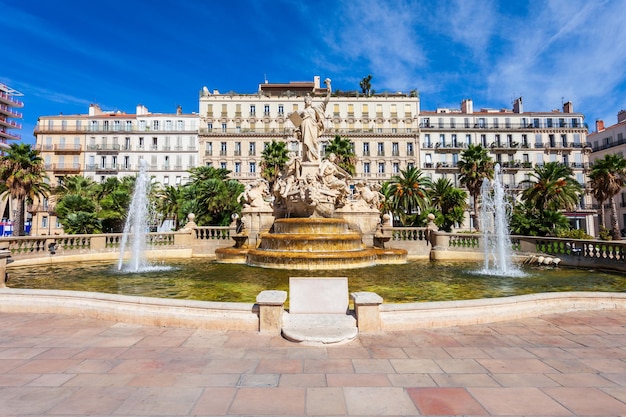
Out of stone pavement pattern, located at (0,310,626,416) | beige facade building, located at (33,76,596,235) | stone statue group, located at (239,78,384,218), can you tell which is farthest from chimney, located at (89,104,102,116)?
stone pavement pattern, located at (0,310,626,416)

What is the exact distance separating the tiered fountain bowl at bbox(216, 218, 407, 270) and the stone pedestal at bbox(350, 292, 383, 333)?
26.4 feet

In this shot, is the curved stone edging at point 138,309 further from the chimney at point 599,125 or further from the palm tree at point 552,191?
the chimney at point 599,125

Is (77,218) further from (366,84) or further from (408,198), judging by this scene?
(366,84)

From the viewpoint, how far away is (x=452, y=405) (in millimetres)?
3426

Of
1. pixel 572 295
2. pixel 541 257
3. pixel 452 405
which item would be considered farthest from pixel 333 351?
pixel 541 257

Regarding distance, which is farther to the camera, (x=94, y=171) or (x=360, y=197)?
(x=94, y=171)

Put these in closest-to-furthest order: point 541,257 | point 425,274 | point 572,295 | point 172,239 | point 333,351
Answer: point 333,351 → point 572,295 → point 425,274 → point 541,257 → point 172,239

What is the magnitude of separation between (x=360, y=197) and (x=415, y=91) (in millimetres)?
45357

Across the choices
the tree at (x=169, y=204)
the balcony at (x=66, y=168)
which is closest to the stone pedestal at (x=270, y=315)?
the tree at (x=169, y=204)

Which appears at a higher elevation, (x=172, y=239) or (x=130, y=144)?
(x=130, y=144)

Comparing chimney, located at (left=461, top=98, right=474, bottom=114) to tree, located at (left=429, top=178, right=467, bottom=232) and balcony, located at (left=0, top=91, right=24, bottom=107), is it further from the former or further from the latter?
balcony, located at (left=0, top=91, right=24, bottom=107)

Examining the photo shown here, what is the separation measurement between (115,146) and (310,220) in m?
52.7

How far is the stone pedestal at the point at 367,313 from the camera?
572cm

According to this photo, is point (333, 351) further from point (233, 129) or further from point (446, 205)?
point (233, 129)
